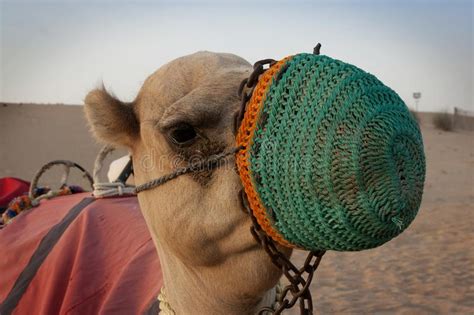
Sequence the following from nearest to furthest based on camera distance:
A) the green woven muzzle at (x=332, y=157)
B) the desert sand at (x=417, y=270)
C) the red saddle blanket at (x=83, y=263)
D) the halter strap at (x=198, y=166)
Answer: the green woven muzzle at (x=332, y=157) → the halter strap at (x=198, y=166) → the red saddle blanket at (x=83, y=263) → the desert sand at (x=417, y=270)

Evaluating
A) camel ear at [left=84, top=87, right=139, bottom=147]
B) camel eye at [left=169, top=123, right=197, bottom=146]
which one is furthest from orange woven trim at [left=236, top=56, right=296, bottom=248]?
camel ear at [left=84, top=87, right=139, bottom=147]

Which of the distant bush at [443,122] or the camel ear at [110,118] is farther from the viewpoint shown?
the distant bush at [443,122]

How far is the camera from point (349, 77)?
46.8 inches

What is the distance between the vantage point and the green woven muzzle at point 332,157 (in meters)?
1.12

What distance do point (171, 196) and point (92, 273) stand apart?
98cm

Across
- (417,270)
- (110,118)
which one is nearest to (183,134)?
(110,118)

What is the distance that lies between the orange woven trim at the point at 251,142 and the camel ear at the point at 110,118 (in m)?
0.58

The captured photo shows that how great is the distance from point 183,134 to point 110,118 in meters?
0.40

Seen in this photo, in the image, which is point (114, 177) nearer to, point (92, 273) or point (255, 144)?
point (92, 273)

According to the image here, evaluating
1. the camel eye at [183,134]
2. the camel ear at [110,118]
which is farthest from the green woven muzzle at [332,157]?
the camel ear at [110,118]

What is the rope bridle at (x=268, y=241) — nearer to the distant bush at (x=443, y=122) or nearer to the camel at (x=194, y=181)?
the camel at (x=194, y=181)

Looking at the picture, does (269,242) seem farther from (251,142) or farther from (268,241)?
(251,142)

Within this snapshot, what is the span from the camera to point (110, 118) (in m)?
1.79

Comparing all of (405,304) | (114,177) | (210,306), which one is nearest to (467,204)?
(405,304)
